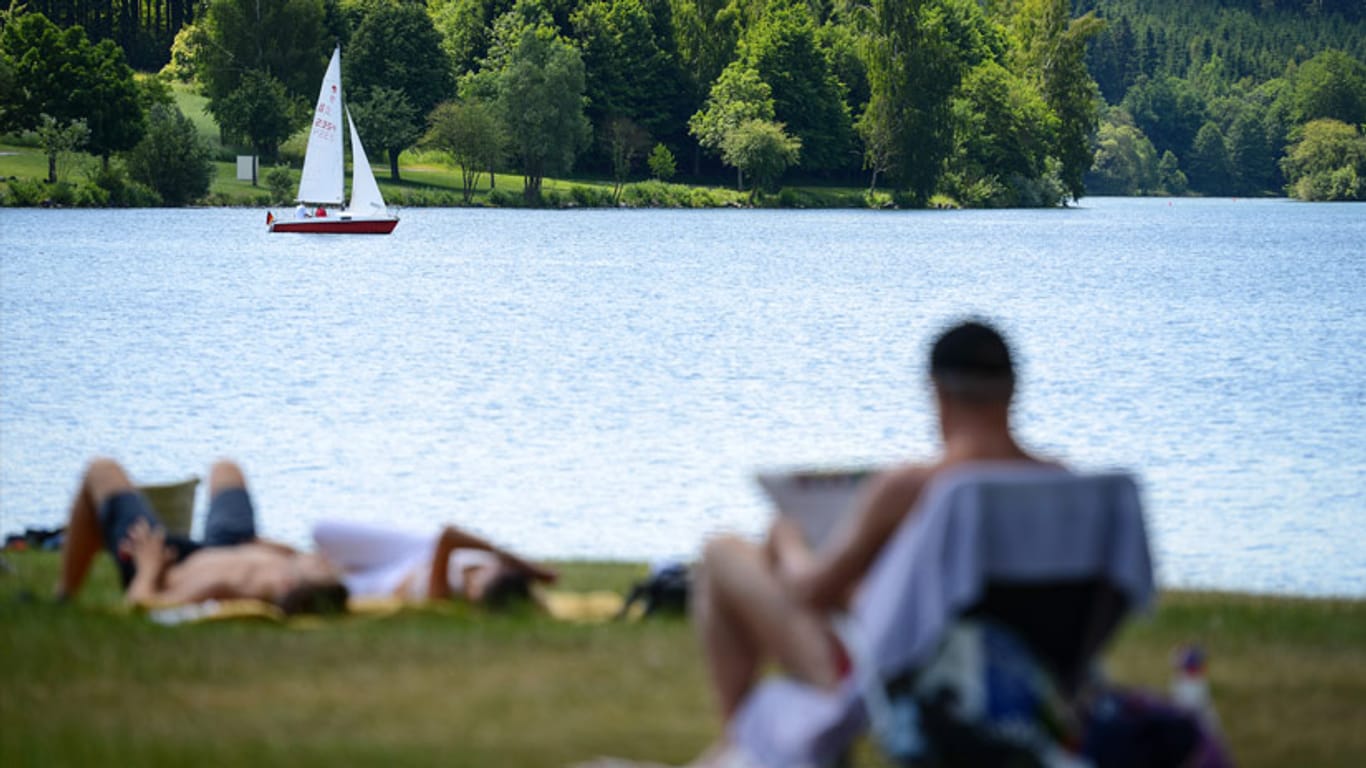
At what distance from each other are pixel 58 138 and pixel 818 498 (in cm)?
8664

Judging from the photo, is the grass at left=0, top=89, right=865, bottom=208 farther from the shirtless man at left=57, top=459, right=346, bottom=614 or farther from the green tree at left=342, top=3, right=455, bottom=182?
the shirtless man at left=57, top=459, right=346, bottom=614

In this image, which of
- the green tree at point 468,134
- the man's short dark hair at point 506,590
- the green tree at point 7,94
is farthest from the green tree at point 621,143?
the man's short dark hair at point 506,590

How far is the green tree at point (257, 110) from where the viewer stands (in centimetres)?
9775

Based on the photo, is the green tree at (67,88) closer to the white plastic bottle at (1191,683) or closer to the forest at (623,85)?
the forest at (623,85)

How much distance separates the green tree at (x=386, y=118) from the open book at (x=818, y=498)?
325 feet

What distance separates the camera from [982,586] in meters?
4.58

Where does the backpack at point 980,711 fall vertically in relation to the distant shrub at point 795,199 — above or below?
above

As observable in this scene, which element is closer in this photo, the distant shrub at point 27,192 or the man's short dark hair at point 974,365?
the man's short dark hair at point 974,365

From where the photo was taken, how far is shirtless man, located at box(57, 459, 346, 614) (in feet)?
25.8

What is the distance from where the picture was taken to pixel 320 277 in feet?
180

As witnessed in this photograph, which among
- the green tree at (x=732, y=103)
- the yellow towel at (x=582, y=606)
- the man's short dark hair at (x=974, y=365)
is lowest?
the yellow towel at (x=582, y=606)

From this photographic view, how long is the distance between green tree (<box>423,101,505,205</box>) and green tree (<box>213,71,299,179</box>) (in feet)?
25.3

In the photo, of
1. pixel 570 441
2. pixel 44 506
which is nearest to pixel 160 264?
pixel 570 441

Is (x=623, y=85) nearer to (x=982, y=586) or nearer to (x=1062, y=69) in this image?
(x=1062, y=69)
